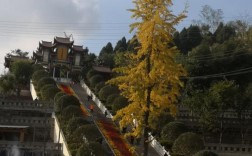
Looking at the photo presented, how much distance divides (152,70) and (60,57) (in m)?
44.4

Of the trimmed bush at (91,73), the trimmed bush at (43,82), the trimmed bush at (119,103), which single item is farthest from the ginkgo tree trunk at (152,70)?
the trimmed bush at (91,73)

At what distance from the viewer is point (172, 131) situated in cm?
3092

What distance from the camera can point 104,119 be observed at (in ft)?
124

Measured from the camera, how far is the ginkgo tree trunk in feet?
58.8

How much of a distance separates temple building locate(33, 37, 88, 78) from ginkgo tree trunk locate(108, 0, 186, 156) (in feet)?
140

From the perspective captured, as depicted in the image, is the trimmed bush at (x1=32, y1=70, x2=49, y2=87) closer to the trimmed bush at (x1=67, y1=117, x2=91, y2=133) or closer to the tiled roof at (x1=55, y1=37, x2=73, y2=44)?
the tiled roof at (x1=55, y1=37, x2=73, y2=44)

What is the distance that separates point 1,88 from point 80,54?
17.0m

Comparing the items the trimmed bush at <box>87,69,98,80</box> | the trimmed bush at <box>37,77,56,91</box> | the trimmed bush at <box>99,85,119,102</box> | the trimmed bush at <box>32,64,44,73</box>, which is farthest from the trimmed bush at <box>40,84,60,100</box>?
the trimmed bush at <box>87,69,98,80</box>

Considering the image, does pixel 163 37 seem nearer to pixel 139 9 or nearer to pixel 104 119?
pixel 139 9

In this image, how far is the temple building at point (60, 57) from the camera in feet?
199

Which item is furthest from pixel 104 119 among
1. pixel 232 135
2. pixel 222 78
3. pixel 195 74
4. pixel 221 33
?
pixel 221 33

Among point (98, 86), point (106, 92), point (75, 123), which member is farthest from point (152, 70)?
point (98, 86)

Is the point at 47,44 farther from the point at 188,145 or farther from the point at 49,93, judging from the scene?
the point at 188,145

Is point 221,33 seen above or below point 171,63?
above
